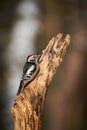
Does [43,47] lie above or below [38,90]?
above
